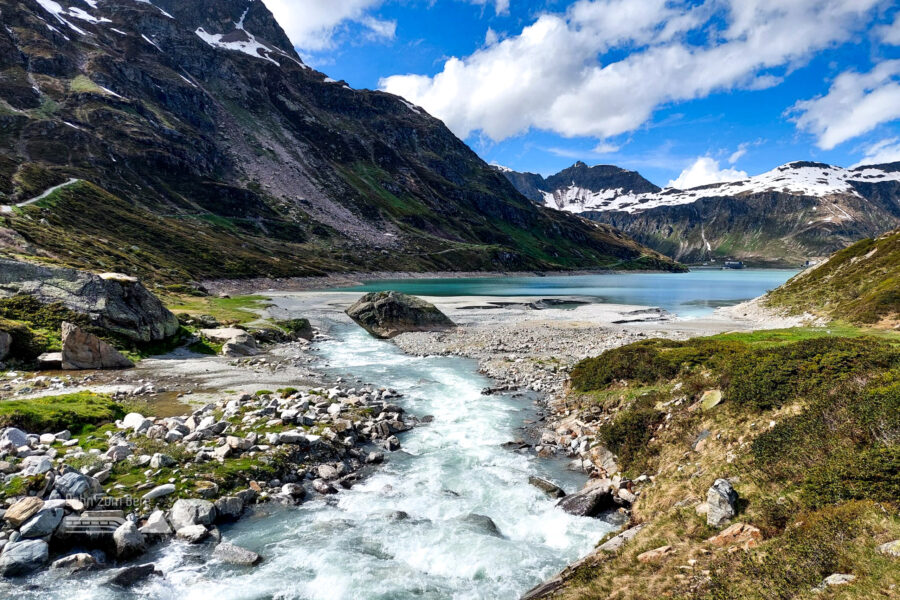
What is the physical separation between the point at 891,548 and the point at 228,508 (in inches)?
632

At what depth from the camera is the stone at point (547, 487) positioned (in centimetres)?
1548

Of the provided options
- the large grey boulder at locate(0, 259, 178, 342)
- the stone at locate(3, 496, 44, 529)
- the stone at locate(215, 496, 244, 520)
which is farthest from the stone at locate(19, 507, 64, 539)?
the large grey boulder at locate(0, 259, 178, 342)

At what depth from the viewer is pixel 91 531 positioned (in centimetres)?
1137

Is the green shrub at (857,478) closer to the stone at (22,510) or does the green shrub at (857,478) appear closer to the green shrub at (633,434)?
the green shrub at (633,434)

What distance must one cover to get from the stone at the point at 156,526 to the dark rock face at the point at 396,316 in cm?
4022

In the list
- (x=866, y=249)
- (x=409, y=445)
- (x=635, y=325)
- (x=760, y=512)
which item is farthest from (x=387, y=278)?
(x=760, y=512)

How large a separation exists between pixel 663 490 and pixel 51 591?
1707cm

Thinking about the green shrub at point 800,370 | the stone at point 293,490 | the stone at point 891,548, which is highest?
the green shrub at point 800,370

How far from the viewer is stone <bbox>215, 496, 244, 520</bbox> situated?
13.4 meters

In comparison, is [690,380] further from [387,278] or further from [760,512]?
[387,278]

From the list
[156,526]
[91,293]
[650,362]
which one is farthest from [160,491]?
[91,293]

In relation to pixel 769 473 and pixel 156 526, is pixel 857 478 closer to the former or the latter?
pixel 769 473

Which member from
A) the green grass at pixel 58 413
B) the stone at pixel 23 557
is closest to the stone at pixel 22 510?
the stone at pixel 23 557

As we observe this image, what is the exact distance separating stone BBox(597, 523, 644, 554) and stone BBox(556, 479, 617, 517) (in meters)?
1.94
